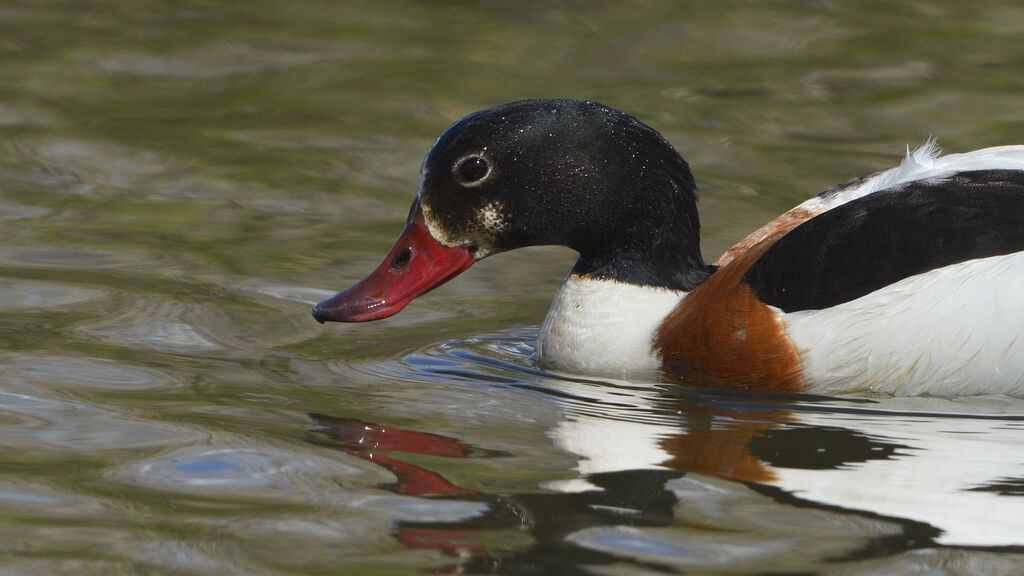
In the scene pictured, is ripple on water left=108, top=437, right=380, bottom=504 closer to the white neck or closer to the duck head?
the duck head

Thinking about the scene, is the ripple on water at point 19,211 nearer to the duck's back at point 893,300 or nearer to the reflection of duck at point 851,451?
the reflection of duck at point 851,451

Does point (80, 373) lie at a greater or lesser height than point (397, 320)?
lesser

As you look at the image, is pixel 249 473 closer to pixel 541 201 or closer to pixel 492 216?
pixel 492 216

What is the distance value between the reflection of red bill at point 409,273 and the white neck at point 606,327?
17.4 inches

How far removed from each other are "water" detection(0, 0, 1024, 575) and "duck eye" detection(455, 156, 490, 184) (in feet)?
2.29

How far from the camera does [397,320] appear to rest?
6.72m

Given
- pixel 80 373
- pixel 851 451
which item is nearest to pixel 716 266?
pixel 851 451

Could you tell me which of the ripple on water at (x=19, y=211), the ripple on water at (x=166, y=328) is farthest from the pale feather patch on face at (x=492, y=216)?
the ripple on water at (x=19, y=211)

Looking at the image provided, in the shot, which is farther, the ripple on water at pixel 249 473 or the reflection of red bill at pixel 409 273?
the reflection of red bill at pixel 409 273

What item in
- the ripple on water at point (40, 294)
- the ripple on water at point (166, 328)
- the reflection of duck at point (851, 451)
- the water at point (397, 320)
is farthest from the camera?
the ripple on water at point (40, 294)

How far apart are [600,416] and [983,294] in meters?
1.33

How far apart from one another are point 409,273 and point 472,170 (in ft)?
1.51

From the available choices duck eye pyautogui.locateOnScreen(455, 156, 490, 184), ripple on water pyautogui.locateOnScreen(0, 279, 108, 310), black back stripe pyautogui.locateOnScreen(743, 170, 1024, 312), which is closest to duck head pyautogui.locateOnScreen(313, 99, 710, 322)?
duck eye pyautogui.locateOnScreen(455, 156, 490, 184)

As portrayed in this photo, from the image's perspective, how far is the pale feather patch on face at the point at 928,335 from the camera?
17.5 ft
